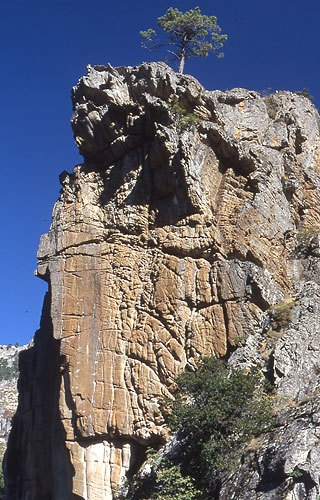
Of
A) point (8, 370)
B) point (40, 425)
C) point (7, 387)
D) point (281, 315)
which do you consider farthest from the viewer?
point (8, 370)

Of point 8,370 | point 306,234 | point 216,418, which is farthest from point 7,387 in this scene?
point 216,418

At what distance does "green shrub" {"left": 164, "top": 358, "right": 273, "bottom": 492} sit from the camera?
59.7 ft

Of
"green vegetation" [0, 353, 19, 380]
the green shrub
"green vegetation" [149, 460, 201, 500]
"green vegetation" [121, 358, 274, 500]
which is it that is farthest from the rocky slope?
"green vegetation" [149, 460, 201, 500]

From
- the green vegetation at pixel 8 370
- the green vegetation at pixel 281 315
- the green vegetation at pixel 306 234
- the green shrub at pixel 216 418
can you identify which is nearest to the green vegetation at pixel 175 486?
the green shrub at pixel 216 418

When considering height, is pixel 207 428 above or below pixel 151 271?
below

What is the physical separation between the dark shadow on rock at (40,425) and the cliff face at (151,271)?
5.2 inches

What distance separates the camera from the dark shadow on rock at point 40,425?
28.1 m

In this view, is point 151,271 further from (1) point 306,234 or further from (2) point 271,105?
(2) point 271,105

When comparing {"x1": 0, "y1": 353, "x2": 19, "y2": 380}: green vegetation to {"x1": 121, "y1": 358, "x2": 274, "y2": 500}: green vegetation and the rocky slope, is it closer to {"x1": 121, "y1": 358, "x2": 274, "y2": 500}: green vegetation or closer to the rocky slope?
the rocky slope

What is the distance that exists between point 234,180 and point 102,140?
7.27 metres

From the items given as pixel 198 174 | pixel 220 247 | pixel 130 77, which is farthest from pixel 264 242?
pixel 130 77

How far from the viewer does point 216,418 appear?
61.9 feet

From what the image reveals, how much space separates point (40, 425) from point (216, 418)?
15.0 meters

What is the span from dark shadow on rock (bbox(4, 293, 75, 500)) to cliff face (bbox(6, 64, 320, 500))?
131mm
